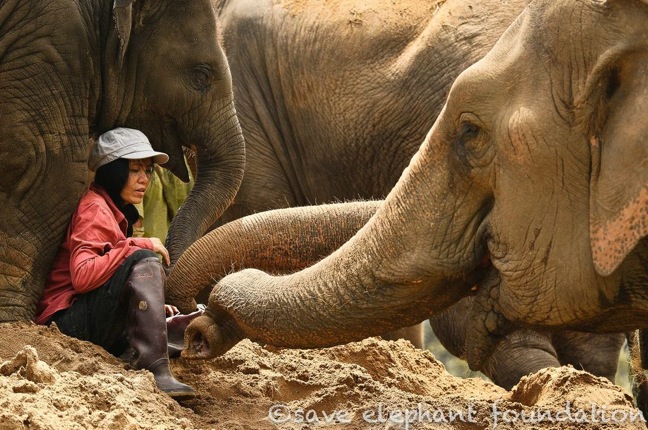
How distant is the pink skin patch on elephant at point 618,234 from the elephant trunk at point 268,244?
4.39 feet

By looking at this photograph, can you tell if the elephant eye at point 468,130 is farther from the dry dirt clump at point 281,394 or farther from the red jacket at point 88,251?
the red jacket at point 88,251

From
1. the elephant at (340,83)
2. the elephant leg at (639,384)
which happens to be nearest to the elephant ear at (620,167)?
the elephant leg at (639,384)

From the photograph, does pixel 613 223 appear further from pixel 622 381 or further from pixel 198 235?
pixel 622 381

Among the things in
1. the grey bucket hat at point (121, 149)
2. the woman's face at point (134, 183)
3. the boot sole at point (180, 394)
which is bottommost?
the boot sole at point (180, 394)

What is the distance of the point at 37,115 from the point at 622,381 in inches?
469

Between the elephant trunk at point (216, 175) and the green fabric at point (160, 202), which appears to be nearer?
the elephant trunk at point (216, 175)

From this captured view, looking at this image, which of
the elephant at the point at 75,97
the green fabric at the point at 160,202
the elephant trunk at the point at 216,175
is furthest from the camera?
the green fabric at the point at 160,202

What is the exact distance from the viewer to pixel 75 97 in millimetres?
5867

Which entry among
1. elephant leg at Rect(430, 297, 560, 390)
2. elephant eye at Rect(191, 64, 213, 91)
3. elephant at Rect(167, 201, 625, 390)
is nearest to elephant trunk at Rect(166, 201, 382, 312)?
elephant at Rect(167, 201, 625, 390)

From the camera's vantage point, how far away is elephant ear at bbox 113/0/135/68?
5883 mm

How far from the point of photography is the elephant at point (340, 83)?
762cm

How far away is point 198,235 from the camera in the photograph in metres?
6.47

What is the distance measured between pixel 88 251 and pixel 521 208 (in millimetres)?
1763

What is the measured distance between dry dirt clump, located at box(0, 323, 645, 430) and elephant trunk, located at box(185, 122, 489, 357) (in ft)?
1.25
